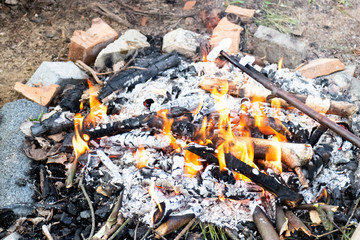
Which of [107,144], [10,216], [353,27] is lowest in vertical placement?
[10,216]

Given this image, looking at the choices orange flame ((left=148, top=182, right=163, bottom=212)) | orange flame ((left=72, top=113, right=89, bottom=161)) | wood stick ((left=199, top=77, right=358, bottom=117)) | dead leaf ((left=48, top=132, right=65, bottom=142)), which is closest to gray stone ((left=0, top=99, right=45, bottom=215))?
dead leaf ((left=48, top=132, right=65, bottom=142))

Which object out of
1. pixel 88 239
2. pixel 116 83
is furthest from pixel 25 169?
pixel 116 83

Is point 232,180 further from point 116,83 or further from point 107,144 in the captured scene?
point 116,83

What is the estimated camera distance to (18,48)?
15.0 ft

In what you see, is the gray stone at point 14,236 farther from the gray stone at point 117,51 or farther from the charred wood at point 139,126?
the gray stone at point 117,51

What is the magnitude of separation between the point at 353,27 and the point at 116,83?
3.39m

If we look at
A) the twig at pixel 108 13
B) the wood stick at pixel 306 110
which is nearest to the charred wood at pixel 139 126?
the wood stick at pixel 306 110

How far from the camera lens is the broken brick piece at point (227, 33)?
4.10 m

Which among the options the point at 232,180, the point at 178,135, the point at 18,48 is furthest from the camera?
the point at 18,48

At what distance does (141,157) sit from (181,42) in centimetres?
172

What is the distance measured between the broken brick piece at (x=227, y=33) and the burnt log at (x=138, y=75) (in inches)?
24.9

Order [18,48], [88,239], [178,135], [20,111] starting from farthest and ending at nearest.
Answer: [18,48], [20,111], [178,135], [88,239]

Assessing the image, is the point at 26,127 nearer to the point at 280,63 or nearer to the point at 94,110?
the point at 94,110

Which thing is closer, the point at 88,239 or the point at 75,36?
the point at 88,239
